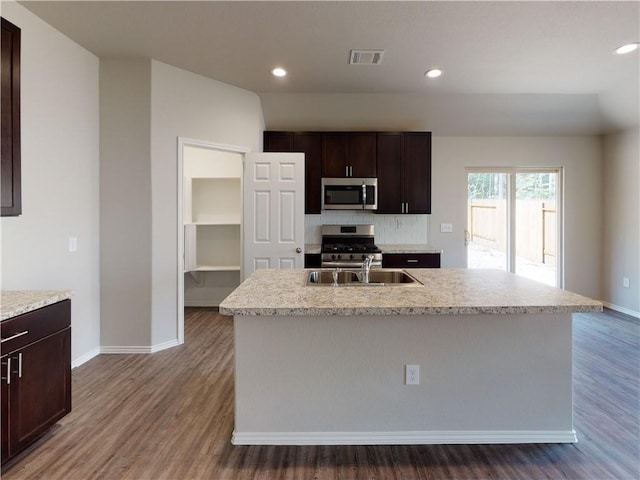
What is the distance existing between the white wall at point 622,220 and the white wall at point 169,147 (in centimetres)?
516

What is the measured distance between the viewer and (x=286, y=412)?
2.01m

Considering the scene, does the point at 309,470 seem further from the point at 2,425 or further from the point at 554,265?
the point at 554,265

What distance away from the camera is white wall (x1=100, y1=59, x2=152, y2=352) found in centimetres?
334

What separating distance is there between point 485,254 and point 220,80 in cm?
421

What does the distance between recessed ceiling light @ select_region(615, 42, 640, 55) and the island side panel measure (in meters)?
2.70

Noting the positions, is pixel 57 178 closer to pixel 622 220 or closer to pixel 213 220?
pixel 213 220

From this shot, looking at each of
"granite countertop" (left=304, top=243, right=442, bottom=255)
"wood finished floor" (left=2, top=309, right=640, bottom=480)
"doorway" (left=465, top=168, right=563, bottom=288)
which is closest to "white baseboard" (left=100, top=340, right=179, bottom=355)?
"wood finished floor" (left=2, top=309, right=640, bottom=480)

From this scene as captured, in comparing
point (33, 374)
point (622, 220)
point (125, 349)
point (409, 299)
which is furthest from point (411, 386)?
point (622, 220)

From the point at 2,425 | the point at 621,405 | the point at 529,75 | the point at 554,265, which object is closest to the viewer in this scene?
the point at 2,425

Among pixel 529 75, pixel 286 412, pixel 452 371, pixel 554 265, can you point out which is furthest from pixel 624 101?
pixel 286 412

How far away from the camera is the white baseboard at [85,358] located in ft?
10.2

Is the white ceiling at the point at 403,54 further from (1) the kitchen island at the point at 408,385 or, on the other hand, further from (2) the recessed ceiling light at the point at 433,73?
(1) the kitchen island at the point at 408,385

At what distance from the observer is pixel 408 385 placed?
2.01 m

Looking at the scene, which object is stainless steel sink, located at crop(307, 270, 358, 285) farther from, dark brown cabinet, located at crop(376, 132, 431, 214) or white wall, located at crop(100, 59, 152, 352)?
dark brown cabinet, located at crop(376, 132, 431, 214)
